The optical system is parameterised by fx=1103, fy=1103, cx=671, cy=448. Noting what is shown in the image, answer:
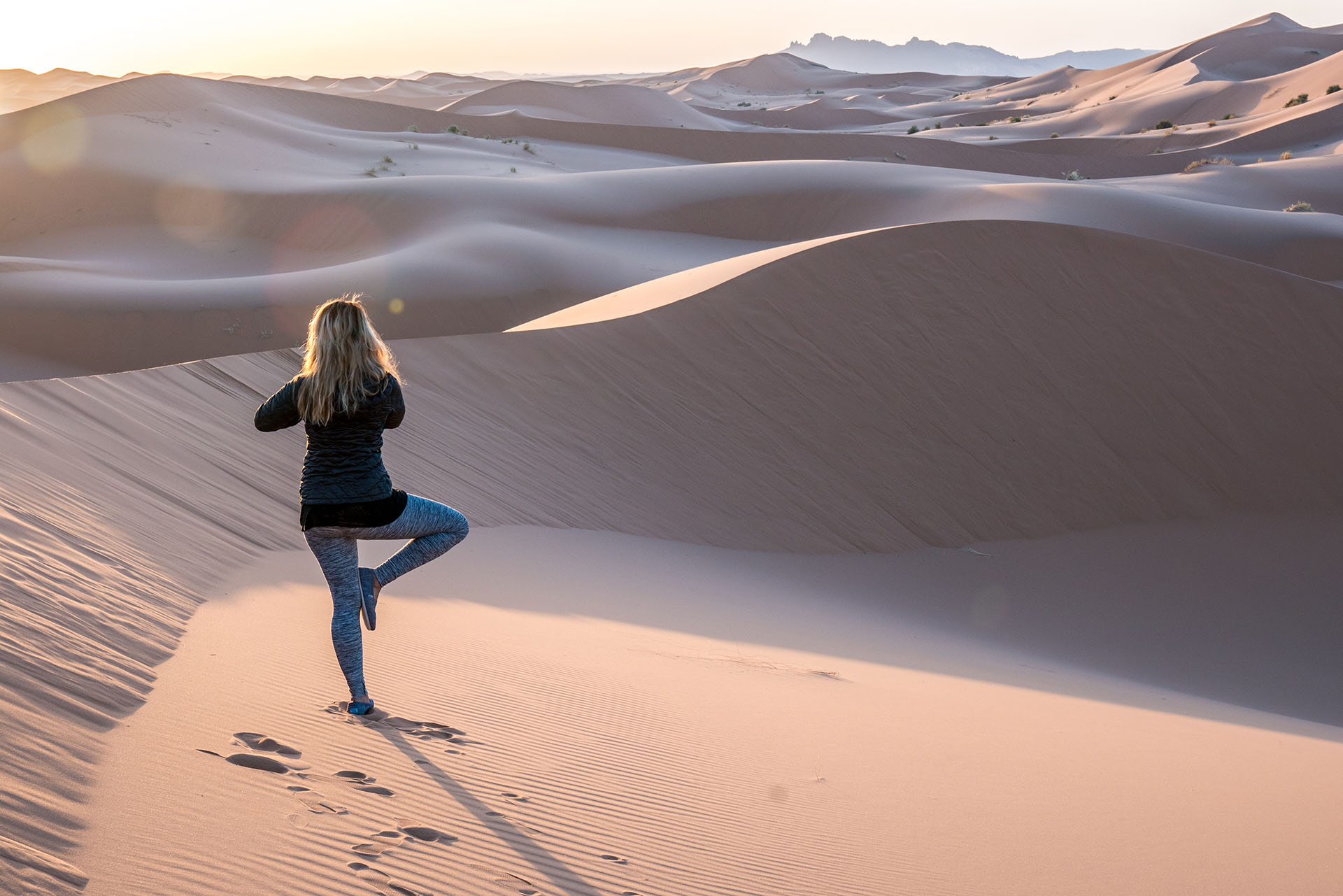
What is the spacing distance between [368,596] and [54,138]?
123 ft

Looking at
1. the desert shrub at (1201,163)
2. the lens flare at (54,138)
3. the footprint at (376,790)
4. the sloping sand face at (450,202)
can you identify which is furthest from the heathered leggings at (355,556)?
the desert shrub at (1201,163)

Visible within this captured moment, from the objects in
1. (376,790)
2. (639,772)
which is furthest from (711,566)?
(376,790)

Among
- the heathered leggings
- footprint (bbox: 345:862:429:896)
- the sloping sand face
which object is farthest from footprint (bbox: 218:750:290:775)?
the sloping sand face

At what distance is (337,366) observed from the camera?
4.00 meters

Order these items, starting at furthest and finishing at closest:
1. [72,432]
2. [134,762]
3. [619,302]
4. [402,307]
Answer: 1. [402,307]
2. [619,302]
3. [72,432]
4. [134,762]

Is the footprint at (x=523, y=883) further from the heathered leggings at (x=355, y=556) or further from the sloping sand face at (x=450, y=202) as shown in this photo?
the sloping sand face at (x=450, y=202)

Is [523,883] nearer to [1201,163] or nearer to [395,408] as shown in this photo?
[395,408]

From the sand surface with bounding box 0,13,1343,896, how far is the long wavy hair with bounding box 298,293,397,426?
121 cm

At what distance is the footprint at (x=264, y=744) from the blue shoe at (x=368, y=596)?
1.97 feet

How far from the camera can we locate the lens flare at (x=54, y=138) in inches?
1328

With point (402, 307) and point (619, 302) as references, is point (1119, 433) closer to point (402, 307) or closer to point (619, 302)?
point (619, 302)

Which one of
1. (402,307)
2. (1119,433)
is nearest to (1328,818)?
(1119,433)

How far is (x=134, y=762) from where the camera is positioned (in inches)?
141

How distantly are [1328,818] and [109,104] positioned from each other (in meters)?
44.1
